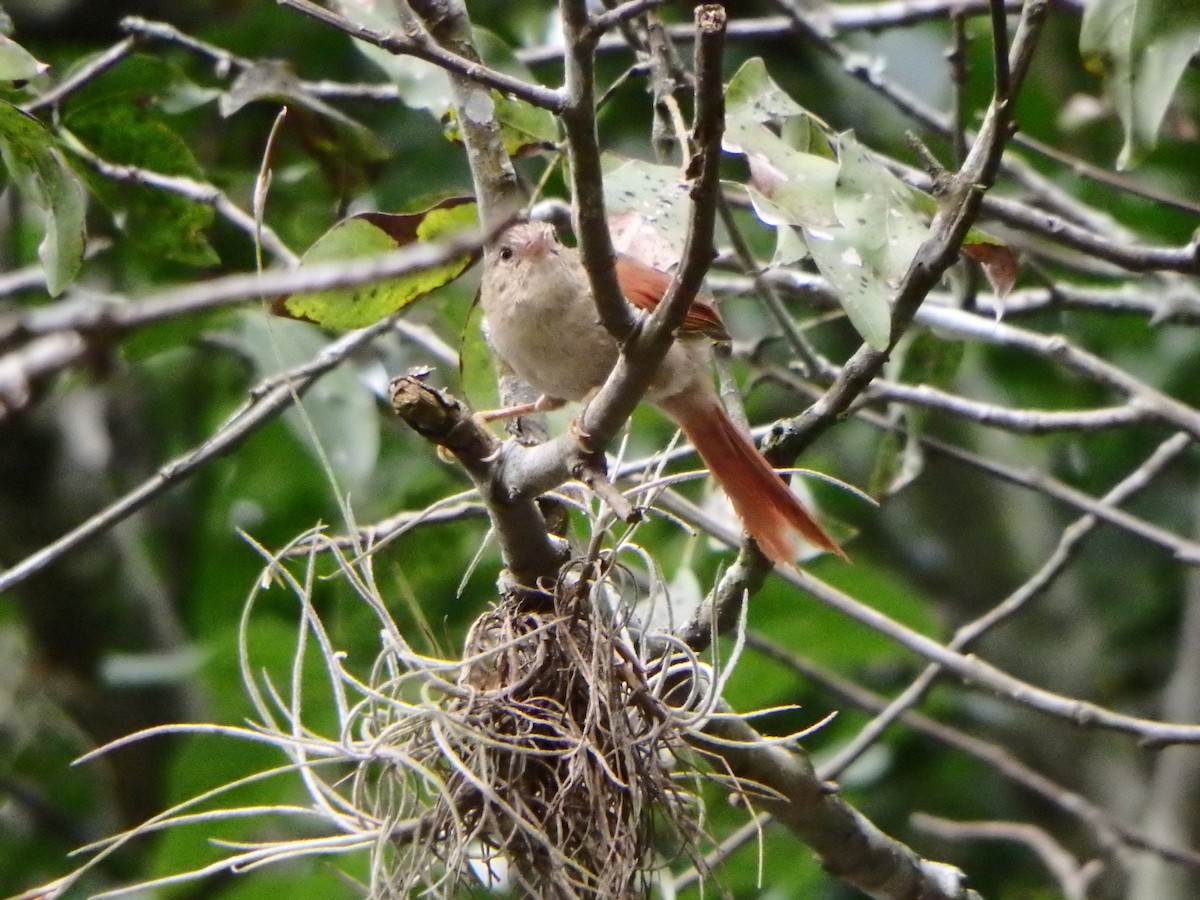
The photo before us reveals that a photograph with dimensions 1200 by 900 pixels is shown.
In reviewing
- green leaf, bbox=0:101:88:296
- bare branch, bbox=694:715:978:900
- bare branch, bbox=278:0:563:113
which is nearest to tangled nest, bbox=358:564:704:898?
bare branch, bbox=694:715:978:900

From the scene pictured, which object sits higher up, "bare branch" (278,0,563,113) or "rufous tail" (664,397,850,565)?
"bare branch" (278,0,563,113)

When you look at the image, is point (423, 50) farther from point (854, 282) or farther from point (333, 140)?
point (333, 140)

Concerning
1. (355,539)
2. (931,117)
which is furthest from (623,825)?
(931,117)

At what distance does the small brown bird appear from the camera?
2447 mm

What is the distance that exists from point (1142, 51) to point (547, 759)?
4.20 ft

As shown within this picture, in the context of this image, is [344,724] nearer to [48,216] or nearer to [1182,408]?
[48,216]

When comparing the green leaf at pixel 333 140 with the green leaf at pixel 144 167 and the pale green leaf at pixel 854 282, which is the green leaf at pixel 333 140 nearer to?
the green leaf at pixel 144 167

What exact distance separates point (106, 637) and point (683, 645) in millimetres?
3751

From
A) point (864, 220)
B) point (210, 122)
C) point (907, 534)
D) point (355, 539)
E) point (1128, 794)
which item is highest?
point (864, 220)

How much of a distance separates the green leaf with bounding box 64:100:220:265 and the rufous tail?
1.05m

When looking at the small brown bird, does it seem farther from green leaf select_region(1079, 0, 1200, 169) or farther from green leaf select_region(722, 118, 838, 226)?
green leaf select_region(1079, 0, 1200, 169)

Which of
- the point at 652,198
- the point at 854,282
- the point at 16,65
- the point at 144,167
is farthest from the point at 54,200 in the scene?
the point at 854,282

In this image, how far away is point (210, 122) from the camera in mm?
4383

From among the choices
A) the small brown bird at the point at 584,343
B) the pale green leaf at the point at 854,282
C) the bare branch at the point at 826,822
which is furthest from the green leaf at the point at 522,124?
the bare branch at the point at 826,822
